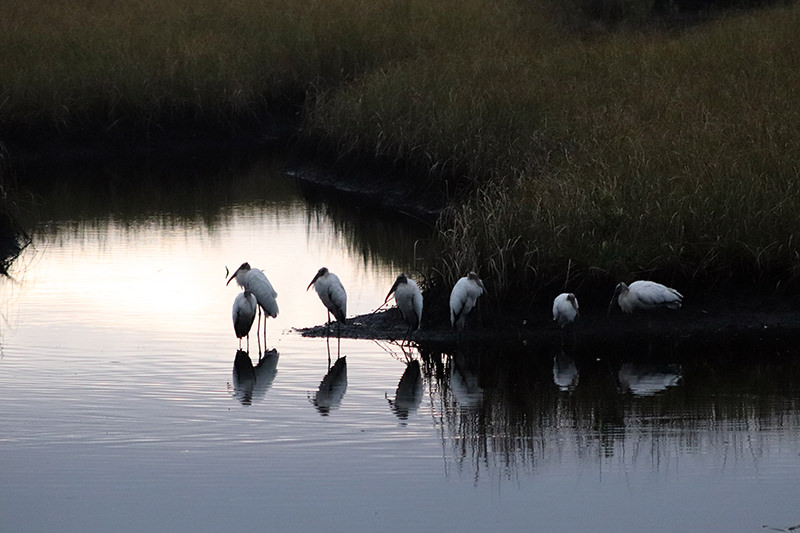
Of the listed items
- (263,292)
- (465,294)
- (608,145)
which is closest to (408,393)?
(465,294)

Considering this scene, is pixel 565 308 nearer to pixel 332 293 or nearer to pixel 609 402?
pixel 609 402

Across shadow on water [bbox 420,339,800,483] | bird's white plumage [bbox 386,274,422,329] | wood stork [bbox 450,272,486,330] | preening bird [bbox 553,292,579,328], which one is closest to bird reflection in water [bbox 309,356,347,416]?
shadow on water [bbox 420,339,800,483]

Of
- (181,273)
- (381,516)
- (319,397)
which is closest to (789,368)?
(319,397)

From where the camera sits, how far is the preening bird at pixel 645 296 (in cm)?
950

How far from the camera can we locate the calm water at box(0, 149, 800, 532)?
256 inches

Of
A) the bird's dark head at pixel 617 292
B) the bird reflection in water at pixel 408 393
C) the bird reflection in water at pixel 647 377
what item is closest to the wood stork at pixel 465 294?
the bird reflection in water at pixel 408 393

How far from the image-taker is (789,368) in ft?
29.5

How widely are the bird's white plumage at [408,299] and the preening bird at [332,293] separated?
1.41 feet

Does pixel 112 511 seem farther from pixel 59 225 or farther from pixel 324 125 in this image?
pixel 324 125

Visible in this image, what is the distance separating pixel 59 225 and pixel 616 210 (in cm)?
753

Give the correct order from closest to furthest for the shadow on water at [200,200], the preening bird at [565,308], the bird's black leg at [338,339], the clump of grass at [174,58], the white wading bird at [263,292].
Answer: the preening bird at [565,308] → the bird's black leg at [338,339] → the white wading bird at [263,292] → the shadow on water at [200,200] → the clump of grass at [174,58]

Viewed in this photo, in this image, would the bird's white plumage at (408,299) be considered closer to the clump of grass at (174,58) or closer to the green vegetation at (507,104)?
the green vegetation at (507,104)

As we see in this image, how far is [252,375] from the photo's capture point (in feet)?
30.0

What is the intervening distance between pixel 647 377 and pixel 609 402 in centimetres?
66
